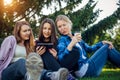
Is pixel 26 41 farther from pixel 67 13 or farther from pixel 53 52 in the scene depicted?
pixel 67 13

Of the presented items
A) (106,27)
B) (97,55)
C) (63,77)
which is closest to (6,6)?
(106,27)

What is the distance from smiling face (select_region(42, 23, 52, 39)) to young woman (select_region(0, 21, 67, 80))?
8.9 inches

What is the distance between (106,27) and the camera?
14.5 m

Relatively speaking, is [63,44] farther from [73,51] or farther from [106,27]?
[106,27]

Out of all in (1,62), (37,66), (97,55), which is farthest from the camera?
(97,55)

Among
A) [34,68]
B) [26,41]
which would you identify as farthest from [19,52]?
[34,68]

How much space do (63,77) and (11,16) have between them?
403 inches

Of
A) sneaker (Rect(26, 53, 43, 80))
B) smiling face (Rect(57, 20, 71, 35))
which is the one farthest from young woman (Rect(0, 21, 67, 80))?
smiling face (Rect(57, 20, 71, 35))

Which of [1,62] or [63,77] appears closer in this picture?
[63,77]

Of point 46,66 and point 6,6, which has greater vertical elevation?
point 6,6

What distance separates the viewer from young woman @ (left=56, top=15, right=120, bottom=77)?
17.7 feet

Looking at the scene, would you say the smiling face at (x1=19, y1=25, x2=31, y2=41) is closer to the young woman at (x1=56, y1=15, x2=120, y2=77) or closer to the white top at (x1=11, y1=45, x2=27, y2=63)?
the white top at (x1=11, y1=45, x2=27, y2=63)

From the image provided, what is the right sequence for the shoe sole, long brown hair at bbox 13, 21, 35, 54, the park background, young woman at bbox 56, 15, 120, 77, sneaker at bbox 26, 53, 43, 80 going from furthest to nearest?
the park background < long brown hair at bbox 13, 21, 35, 54 < young woman at bbox 56, 15, 120, 77 < the shoe sole < sneaker at bbox 26, 53, 43, 80

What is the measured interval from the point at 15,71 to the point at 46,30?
1.11m
